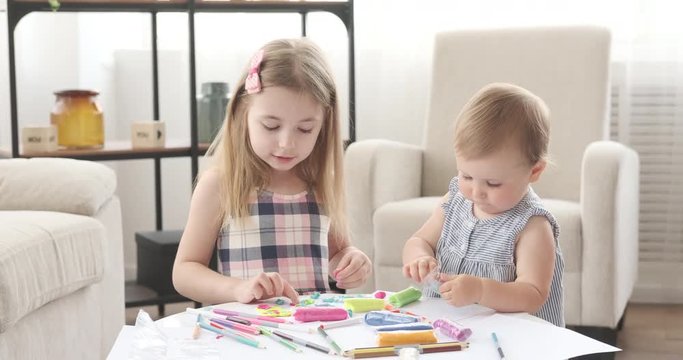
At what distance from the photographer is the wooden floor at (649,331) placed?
111 inches

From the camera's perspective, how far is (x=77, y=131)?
310cm

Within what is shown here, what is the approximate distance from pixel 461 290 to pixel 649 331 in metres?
1.91

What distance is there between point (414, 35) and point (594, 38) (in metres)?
0.77

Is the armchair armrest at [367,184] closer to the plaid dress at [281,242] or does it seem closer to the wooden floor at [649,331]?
the wooden floor at [649,331]

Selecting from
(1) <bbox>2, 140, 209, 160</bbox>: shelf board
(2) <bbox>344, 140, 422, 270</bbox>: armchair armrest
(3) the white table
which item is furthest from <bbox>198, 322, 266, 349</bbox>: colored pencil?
(1) <bbox>2, 140, 209, 160</bbox>: shelf board

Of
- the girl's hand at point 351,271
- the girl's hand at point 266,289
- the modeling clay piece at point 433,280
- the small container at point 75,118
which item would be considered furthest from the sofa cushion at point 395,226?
the girl's hand at point 266,289

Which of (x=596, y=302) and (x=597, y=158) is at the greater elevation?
(x=597, y=158)

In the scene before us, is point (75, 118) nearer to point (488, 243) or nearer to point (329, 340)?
point (488, 243)

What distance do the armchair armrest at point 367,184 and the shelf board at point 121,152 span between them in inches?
21.2

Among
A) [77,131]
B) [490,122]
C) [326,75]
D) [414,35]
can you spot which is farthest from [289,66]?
[414,35]

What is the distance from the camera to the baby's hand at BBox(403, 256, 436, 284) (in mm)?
1478

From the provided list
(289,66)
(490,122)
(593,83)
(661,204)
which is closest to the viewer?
(490,122)

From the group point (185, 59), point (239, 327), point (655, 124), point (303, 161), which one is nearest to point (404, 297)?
point (239, 327)

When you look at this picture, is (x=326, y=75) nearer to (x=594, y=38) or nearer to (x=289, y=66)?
(x=289, y=66)
